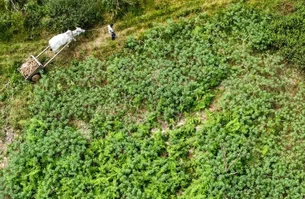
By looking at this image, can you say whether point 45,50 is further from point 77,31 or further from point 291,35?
point 291,35

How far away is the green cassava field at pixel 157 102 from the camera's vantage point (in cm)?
1022

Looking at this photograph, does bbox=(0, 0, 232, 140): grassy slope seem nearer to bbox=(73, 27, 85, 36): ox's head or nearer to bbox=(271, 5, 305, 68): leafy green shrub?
bbox=(73, 27, 85, 36): ox's head

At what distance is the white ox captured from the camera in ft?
37.7

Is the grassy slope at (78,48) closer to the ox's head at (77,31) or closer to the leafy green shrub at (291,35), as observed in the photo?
the ox's head at (77,31)

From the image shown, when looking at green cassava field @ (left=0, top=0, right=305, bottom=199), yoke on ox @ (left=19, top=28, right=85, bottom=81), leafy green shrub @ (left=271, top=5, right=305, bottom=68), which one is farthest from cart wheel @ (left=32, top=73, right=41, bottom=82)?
leafy green shrub @ (left=271, top=5, right=305, bottom=68)

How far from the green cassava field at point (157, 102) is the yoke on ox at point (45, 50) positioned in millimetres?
228

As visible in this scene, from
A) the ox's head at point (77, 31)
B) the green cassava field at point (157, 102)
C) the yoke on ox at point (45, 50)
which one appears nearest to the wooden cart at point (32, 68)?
the yoke on ox at point (45, 50)

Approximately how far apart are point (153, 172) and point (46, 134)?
2908mm

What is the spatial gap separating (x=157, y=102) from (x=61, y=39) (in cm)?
318

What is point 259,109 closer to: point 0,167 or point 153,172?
point 153,172

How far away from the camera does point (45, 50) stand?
38.6ft

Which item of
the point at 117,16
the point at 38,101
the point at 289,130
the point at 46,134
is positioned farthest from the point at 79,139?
the point at 289,130

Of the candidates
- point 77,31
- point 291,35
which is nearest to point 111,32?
point 77,31

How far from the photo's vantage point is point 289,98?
11008 mm
